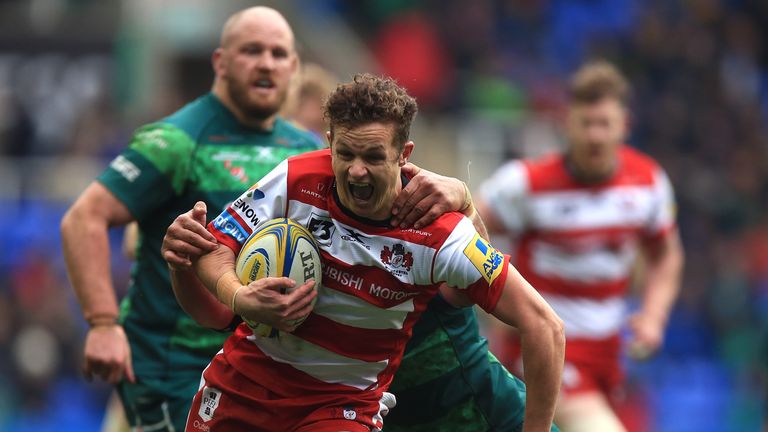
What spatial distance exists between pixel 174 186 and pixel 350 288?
1.43 m

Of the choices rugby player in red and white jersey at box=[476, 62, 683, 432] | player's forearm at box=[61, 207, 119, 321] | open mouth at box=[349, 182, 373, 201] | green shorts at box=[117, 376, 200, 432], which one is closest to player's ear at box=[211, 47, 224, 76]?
player's forearm at box=[61, 207, 119, 321]

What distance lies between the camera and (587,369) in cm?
767

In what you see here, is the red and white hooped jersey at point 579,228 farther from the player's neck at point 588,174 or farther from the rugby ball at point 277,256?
the rugby ball at point 277,256

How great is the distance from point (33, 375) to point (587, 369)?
6628 mm

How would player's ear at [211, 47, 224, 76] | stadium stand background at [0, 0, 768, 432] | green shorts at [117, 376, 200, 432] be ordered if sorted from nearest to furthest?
green shorts at [117, 376, 200, 432] → player's ear at [211, 47, 224, 76] → stadium stand background at [0, 0, 768, 432]

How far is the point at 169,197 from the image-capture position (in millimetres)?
5676

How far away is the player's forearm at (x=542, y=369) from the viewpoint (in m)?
4.41

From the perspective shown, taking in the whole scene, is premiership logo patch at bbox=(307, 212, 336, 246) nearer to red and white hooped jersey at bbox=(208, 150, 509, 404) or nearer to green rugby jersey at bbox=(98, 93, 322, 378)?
red and white hooped jersey at bbox=(208, 150, 509, 404)

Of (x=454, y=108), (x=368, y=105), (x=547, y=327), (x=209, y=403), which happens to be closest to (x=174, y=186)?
(x=209, y=403)

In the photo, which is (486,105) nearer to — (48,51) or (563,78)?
(563,78)

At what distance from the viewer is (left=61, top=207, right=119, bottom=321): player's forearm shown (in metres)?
5.50

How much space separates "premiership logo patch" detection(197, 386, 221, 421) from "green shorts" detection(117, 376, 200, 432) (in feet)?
3.44

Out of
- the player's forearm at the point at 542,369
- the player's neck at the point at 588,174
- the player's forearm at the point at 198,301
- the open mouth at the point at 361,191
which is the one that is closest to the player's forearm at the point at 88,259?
the player's forearm at the point at 198,301

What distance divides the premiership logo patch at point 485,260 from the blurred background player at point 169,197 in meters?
1.61
